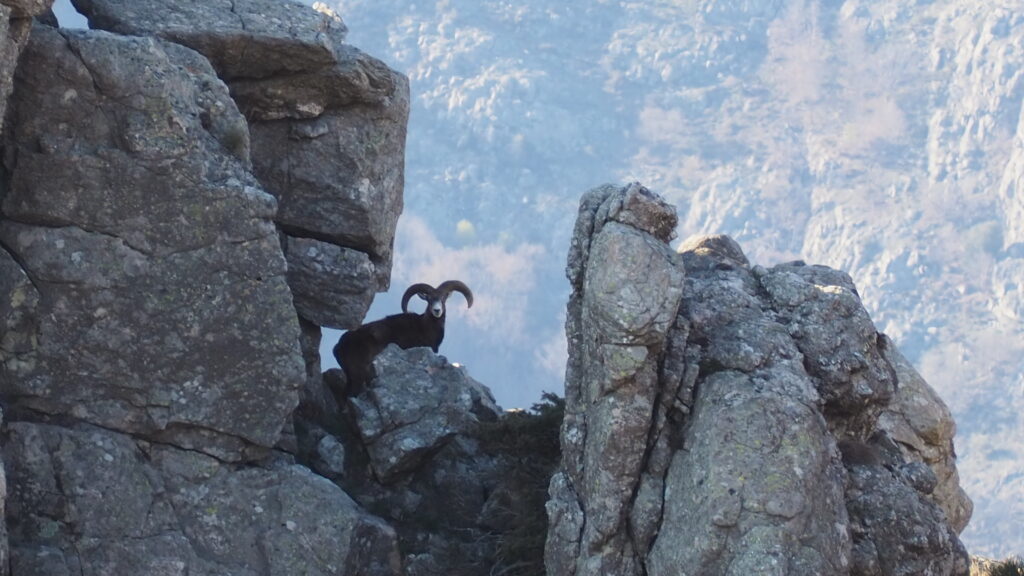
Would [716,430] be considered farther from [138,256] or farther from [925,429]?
[138,256]

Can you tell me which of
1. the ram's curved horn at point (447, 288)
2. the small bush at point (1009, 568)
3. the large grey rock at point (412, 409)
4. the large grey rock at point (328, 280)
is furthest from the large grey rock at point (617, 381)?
the ram's curved horn at point (447, 288)

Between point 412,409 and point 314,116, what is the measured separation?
3873 millimetres

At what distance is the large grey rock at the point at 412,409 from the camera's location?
18469mm

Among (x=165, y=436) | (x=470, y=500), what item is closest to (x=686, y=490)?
(x=470, y=500)

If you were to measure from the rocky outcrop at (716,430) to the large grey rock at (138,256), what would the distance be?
3.39 metres

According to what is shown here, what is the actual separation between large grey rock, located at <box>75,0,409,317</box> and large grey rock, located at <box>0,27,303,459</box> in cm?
203

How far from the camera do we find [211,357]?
1584cm

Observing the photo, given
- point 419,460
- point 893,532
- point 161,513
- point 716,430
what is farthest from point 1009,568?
point 161,513

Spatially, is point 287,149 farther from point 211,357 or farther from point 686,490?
point 686,490

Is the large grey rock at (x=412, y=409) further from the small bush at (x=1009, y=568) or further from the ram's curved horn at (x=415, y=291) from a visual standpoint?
the small bush at (x=1009, y=568)

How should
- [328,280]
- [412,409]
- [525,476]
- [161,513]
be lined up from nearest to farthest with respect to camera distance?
1. [161,513]
2. [525,476]
3. [412,409]
4. [328,280]

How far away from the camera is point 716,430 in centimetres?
1516

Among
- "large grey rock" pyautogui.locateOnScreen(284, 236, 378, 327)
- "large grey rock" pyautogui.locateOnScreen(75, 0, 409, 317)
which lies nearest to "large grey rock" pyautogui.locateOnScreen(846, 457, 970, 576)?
"large grey rock" pyautogui.locateOnScreen(284, 236, 378, 327)

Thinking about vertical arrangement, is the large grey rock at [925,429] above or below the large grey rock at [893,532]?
above
